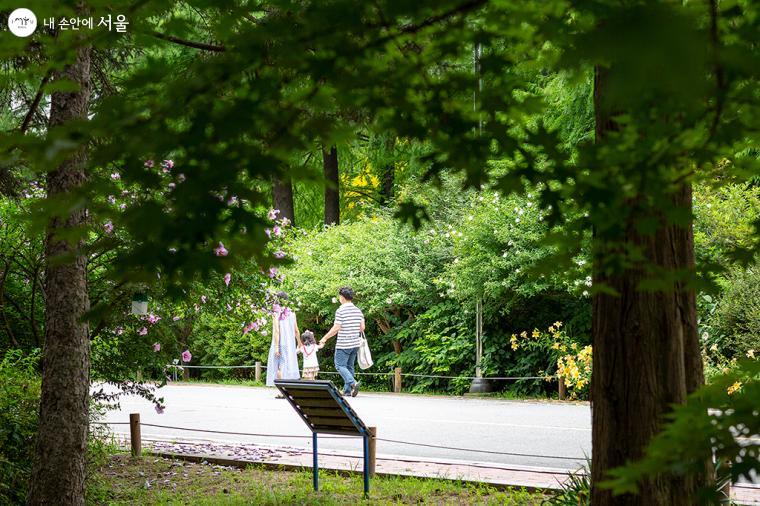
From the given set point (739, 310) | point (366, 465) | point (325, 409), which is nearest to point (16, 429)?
point (325, 409)

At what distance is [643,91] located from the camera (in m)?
1.49

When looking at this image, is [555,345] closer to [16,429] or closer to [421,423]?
[421,423]

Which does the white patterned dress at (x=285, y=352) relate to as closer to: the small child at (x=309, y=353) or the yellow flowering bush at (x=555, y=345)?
the small child at (x=309, y=353)

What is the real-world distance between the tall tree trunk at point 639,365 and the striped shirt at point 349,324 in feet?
38.7

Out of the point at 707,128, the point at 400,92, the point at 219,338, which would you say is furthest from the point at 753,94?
the point at 219,338

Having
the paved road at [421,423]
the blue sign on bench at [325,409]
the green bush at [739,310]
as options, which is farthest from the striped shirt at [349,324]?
the blue sign on bench at [325,409]

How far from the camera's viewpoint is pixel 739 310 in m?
15.5

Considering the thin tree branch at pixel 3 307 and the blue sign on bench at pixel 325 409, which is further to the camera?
the thin tree branch at pixel 3 307

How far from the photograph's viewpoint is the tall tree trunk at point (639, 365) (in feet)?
14.9

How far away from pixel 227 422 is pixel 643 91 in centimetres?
1358

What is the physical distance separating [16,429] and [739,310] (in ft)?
38.7

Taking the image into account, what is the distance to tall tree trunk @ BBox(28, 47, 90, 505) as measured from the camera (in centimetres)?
657

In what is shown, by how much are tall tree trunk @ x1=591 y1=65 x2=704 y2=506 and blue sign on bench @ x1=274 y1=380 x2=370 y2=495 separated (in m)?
2.98

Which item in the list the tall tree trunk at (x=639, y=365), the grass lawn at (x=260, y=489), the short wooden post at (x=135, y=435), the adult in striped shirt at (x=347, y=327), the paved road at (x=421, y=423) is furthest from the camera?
the adult in striped shirt at (x=347, y=327)
